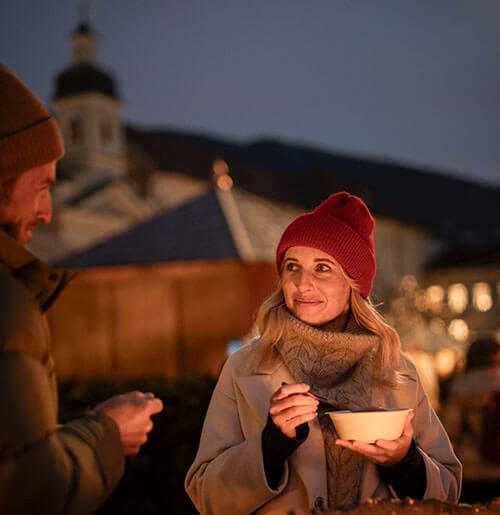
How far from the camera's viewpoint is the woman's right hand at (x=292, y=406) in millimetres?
2129

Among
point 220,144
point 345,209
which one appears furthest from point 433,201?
point 345,209

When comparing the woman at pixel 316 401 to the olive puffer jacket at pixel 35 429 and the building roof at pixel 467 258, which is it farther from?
the building roof at pixel 467 258

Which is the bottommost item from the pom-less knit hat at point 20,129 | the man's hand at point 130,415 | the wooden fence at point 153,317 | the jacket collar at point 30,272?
the wooden fence at point 153,317

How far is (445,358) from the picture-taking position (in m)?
10.2

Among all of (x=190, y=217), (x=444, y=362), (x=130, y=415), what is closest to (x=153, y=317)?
(x=190, y=217)

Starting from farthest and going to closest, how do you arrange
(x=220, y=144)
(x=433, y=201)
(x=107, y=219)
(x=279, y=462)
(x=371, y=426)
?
1. (x=220, y=144)
2. (x=433, y=201)
3. (x=107, y=219)
4. (x=279, y=462)
5. (x=371, y=426)

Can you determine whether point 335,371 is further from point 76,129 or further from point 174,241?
point 76,129

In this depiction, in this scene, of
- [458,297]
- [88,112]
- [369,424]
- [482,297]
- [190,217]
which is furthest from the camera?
[458,297]

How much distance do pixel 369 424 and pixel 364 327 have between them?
756mm

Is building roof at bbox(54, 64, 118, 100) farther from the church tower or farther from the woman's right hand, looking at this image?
the woman's right hand

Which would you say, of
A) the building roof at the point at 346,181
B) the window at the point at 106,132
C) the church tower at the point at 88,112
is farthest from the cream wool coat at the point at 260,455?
the window at the point at 106,132

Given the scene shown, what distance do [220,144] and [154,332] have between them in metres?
159

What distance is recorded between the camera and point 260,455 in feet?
7.50

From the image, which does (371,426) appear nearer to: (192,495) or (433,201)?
(192,495)
